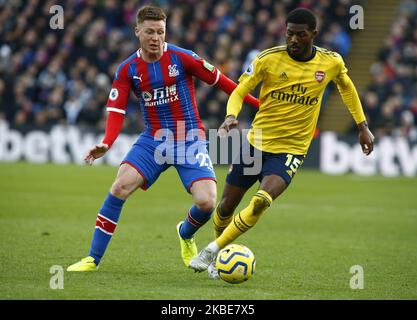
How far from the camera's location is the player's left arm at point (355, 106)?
29.2 feet

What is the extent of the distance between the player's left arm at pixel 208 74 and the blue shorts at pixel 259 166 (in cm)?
46

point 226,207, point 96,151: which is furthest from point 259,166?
point 96,151

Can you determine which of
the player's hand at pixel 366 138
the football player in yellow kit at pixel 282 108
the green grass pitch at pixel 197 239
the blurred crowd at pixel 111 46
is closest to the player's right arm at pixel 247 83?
the football player in yellow kit at pixel 282 108

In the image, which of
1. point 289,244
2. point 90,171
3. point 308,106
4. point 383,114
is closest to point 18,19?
point 90,171

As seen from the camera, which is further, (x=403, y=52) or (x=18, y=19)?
(x=18, y=19)

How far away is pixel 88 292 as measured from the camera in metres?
7.40

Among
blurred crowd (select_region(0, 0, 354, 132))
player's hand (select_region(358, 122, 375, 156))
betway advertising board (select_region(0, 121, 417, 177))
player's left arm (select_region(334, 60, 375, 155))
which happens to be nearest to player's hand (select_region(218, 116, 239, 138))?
player's left arm (select_region(334, 60, 375, 155))

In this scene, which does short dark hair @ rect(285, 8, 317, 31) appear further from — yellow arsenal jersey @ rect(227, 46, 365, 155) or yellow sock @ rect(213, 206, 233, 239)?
yellow sock @ rect(213, 206, 233, 239)

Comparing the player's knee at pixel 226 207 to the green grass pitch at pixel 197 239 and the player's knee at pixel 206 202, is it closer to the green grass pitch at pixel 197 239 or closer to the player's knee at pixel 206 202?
the player's knee at pixel 206 202

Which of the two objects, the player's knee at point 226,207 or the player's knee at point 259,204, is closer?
the player's knee at point 259,204

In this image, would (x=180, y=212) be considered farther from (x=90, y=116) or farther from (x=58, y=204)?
(x=90, y=116)

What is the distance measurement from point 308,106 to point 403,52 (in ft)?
53.9

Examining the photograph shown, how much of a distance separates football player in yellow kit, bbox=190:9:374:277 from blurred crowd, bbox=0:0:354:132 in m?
14.7

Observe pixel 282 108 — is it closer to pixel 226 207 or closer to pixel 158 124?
pixel 226 207
